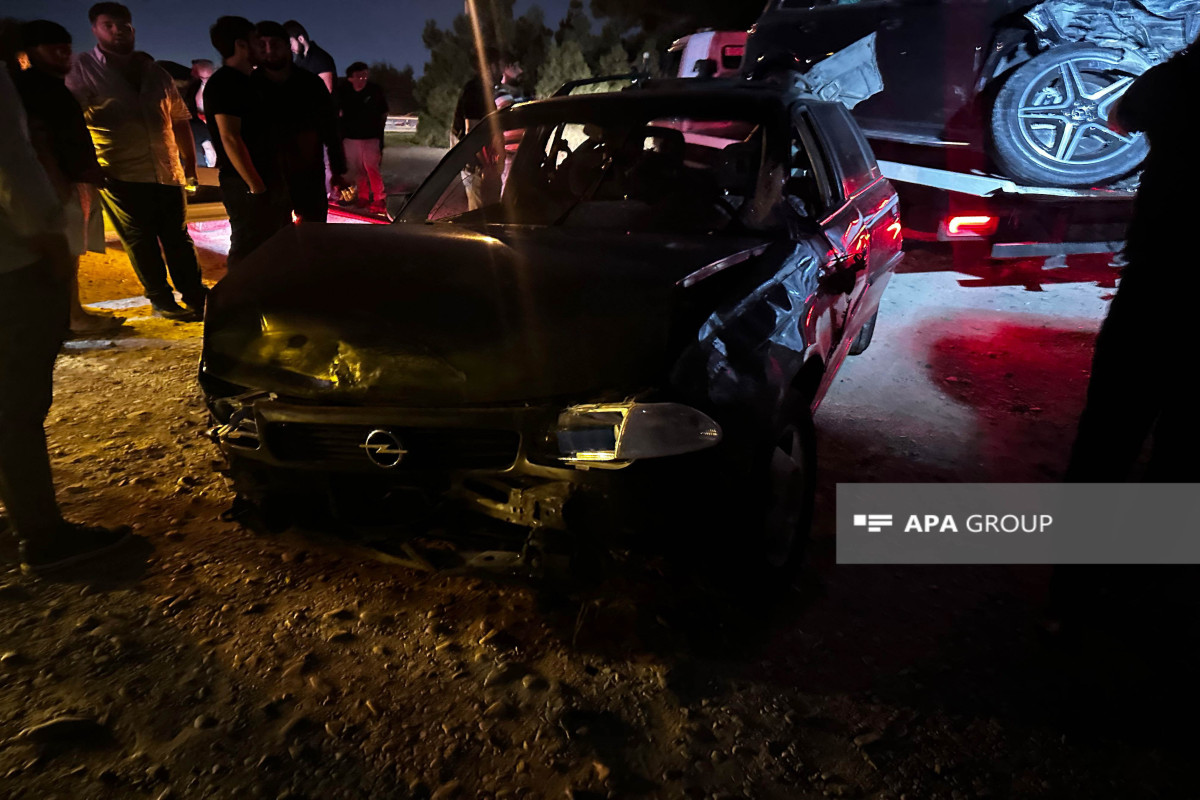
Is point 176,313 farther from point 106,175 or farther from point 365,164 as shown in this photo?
point 365,164

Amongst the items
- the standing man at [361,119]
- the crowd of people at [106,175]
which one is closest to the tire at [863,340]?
the crowd of people at [106,175]

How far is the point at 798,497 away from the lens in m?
2.27

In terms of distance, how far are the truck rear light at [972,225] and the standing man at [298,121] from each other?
4.22 meters

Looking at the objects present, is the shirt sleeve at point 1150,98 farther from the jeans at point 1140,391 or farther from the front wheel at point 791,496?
the front wheel at point 791,496

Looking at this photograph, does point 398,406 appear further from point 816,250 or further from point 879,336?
point 879,336

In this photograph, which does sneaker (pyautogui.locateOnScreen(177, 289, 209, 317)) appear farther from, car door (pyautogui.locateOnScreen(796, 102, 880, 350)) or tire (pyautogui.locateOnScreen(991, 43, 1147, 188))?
tire (pyautogui.locateOnScreen(991, 43, 1147, 188))

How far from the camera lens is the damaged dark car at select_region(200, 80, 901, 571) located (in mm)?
1727

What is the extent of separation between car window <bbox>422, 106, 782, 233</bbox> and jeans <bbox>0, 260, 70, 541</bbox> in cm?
135

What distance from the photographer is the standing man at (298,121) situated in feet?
13.7

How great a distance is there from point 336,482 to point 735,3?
24.4m

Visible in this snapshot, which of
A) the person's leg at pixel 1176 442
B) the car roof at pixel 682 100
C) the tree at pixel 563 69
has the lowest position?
the person's leg at pixel 1176 442

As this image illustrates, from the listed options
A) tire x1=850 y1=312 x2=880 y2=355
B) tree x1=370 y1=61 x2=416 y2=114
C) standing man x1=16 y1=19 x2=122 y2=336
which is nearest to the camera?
standing man x1=16 y1=19 x2=122 y2=336

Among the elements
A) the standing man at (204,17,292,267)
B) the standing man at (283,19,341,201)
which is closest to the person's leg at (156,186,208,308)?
the standing man at (204,17,292,267)

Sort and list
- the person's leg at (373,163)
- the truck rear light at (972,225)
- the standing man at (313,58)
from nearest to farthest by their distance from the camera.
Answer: the truck rear light at (972,225), the standing man at (313,58), the person's leg at (373,163)
